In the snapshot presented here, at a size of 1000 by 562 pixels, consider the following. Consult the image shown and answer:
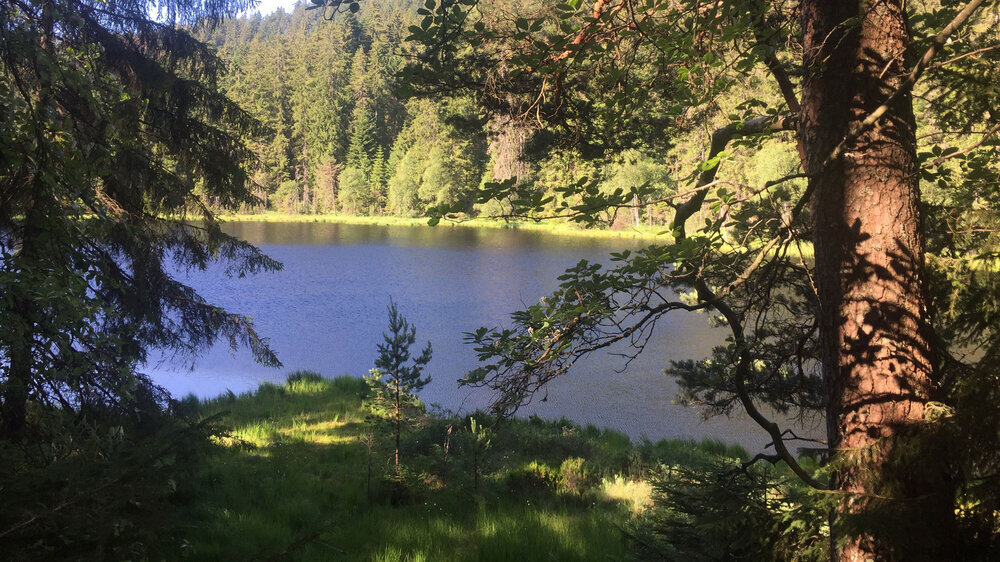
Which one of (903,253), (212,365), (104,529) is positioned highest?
(903,253)

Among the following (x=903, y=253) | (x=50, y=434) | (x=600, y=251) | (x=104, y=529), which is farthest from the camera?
(x=600, y=251)

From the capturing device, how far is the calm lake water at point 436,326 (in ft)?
38.3

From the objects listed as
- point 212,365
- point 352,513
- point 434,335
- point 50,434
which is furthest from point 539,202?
point 212,365

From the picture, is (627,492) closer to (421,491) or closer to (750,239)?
(421,491)

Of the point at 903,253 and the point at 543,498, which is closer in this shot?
the point at 903,253

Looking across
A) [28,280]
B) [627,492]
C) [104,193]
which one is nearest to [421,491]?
[627,492]

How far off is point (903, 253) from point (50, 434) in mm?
3941

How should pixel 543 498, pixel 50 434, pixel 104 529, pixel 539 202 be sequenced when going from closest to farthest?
1. pixel 104 529
2. pixel 539 202
3. pixel 50 434
4. pixel 543 498

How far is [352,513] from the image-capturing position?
5.52m

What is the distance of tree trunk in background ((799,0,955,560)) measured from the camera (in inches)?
79.7

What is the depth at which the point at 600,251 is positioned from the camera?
27812 millimetres

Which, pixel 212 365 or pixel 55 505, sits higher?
pixel 55 505

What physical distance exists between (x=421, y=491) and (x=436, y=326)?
10.1m

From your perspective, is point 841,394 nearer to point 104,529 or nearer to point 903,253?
point 903,253
